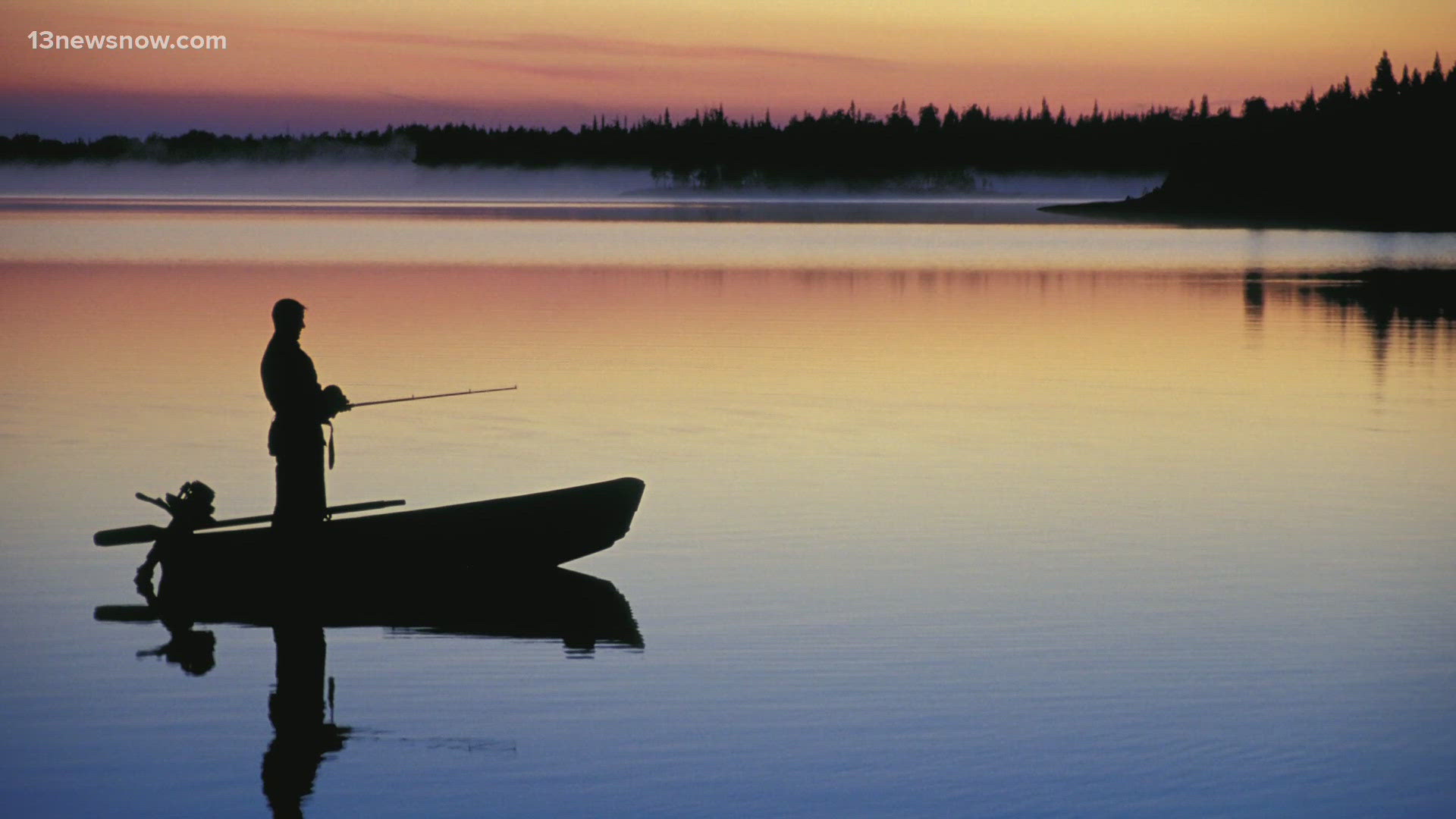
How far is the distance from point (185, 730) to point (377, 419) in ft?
41.0

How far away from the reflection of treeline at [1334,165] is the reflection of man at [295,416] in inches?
6327

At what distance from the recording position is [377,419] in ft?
70.4

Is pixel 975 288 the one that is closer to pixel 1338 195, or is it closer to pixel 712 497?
pixel 712 497

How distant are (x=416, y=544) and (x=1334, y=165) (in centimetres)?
18338

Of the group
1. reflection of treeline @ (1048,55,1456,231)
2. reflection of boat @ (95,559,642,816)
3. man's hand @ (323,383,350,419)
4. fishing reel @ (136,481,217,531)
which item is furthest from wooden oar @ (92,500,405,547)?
reflection of treeline @ (1048,55,1456,231)

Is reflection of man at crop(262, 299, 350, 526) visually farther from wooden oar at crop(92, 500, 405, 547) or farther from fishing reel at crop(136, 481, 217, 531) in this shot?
fishing reel at crop(136, 481, 217, 531)

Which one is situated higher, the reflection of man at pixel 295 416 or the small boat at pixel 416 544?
the reflection of man at pixel 295 416

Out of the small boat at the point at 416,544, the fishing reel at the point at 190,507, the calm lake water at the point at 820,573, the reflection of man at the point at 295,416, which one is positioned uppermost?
the reflection of man at the point at 295,416

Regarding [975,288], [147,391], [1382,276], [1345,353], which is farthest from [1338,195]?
[147,391]

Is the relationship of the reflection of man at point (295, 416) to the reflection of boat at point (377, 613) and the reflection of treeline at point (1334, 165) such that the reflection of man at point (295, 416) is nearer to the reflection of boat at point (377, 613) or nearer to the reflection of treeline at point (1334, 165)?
the reflection of boat at point (377, 613)

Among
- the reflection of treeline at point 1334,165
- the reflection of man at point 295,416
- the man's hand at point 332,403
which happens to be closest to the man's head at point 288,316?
the reflection of man at point 295,416

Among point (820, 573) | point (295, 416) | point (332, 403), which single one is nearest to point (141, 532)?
point (295, 416)

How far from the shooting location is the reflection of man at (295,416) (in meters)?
11.9

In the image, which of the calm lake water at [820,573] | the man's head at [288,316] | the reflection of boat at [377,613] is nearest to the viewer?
the calm lake water at [820,573]
